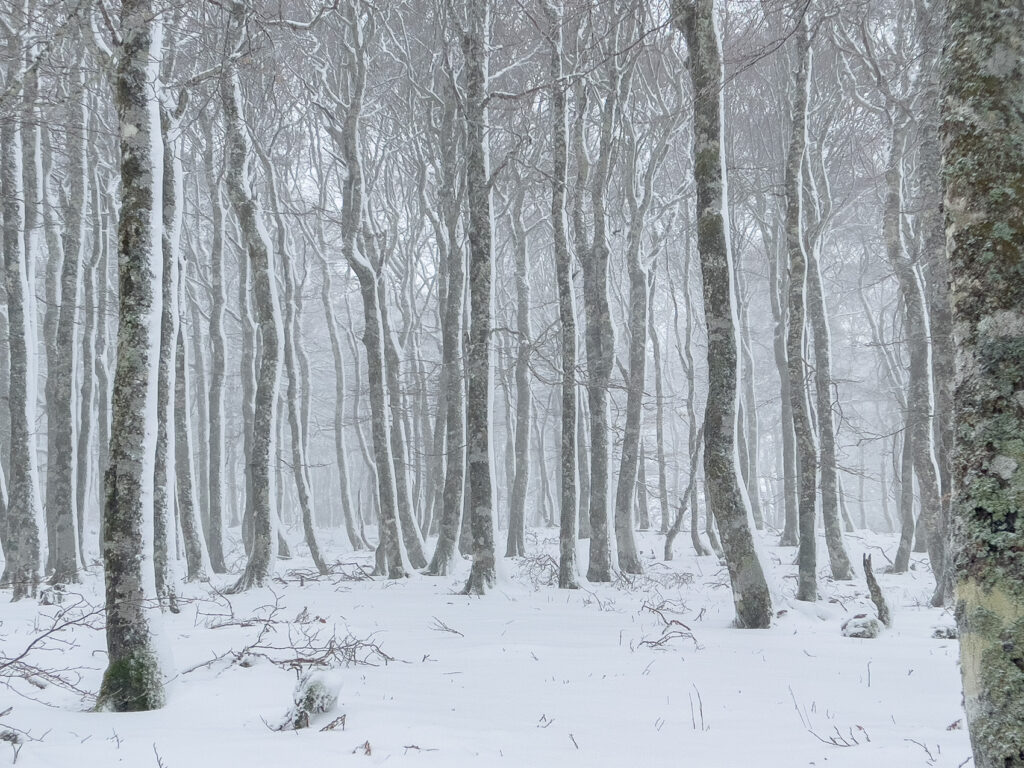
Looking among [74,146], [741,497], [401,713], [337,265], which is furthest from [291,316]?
[401,713]

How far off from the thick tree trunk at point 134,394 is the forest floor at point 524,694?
23cm

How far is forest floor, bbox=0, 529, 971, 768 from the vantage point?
329 centimetres

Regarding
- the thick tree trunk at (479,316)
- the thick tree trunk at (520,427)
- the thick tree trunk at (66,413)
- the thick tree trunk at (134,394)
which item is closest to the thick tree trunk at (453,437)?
the thick tree trunk at (479,316)

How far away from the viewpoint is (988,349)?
1948 mm

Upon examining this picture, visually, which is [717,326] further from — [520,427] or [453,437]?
[520,427]

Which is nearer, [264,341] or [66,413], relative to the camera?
[264,341]

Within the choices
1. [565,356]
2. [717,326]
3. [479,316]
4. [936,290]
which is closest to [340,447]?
[479,316]

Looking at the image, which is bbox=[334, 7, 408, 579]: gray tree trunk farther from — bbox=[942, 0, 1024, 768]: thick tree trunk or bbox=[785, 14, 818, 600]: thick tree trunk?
bbox=[942, 0, 1024, 768]: thick tree trunk

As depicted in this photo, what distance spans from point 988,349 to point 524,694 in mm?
3481

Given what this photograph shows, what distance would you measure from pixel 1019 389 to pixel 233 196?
416 inches

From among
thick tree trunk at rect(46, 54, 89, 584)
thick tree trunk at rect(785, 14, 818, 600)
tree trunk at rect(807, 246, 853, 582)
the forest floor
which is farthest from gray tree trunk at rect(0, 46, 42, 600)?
tree trunk at rect(807, 246, 853, 582)

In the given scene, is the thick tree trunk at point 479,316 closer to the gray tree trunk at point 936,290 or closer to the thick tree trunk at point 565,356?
the thick tree trunk at point 565,356

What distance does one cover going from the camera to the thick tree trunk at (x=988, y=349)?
5.82 ft

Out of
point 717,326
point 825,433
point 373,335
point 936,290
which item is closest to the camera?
point 717,326
